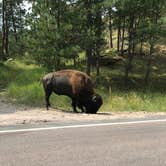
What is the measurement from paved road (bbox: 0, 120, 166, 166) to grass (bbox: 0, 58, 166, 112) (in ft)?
29.3

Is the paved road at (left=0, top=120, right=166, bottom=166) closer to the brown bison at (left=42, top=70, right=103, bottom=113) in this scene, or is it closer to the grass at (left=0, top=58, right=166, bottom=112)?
the brown bison at (left=42, top=70, right=103, bottom=113)

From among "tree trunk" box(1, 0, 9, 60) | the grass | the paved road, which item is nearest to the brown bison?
the grass

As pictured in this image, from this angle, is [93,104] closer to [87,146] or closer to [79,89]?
[79,89]

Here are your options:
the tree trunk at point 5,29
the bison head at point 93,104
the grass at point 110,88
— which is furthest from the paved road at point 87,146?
the tree trunk at point 5,29

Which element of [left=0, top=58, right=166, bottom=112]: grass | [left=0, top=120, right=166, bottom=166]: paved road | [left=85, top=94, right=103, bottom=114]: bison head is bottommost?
[left=0, top=58, right=166, bottom=112]: grass

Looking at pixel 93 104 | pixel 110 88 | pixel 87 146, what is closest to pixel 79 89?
pixel 93 104

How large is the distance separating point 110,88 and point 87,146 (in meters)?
19.8

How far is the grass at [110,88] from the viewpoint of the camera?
22.0 meters

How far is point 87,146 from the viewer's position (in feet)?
30.9

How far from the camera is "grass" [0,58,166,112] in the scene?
72.3 feet

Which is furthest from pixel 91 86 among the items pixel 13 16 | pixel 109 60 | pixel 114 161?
pixel 13 16

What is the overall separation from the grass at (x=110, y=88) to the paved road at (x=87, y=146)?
8.93 metres

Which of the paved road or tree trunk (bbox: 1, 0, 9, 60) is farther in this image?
tree trunk (bbox: 1, 0, 9, 60)

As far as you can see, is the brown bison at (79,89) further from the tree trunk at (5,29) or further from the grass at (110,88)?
the tree trunk at (5,29)
